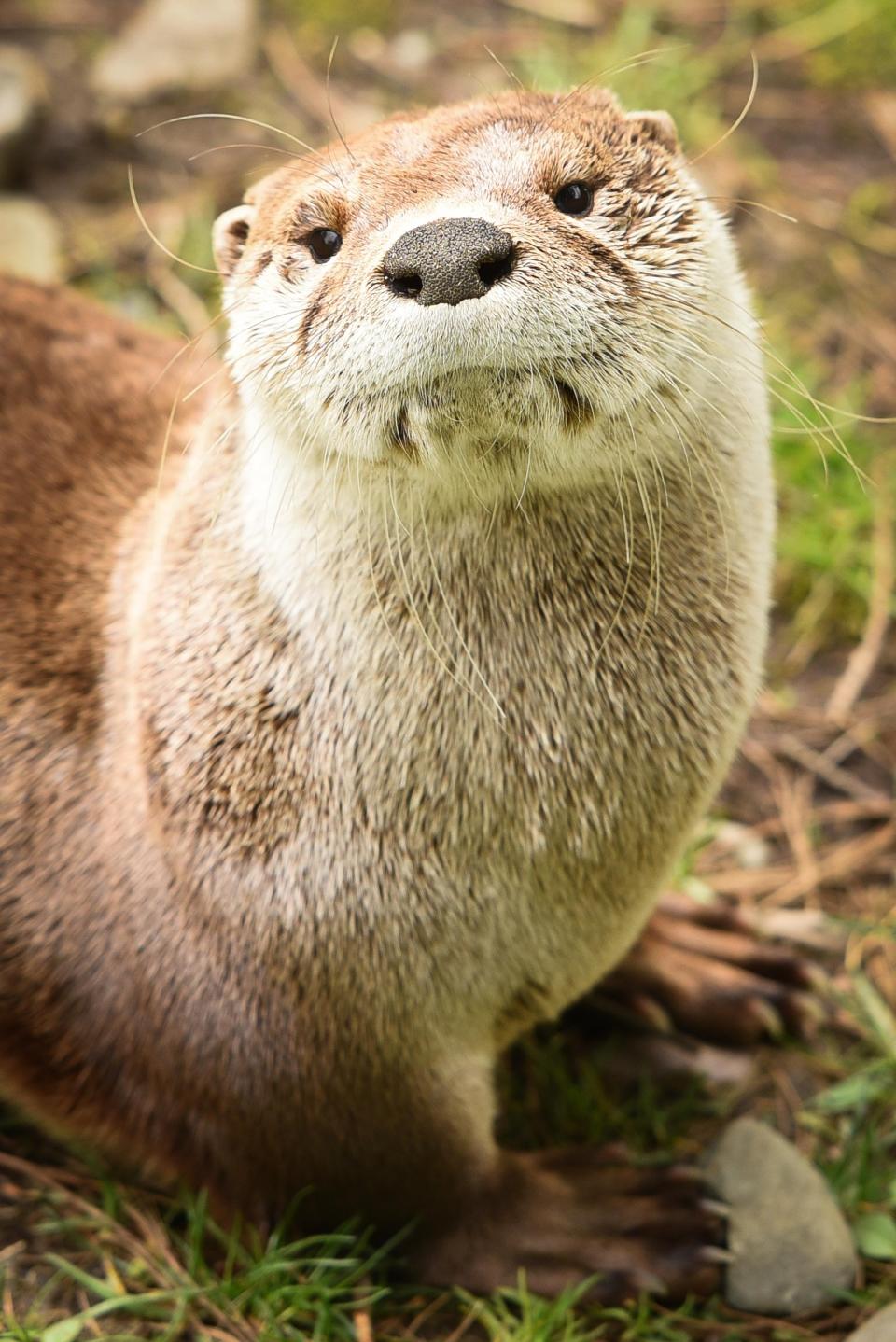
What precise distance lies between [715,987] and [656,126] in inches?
56.2

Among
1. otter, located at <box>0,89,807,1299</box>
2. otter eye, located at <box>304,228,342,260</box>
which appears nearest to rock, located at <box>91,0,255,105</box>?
otter, located at <box>0,89,807,1299</box>

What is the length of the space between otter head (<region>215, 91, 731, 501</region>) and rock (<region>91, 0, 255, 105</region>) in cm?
251

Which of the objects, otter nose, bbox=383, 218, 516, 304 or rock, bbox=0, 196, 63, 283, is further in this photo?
rock, bbox=0, 196, 63, 283

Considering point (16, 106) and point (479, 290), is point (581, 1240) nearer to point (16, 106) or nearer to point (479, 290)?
point (479, 290)

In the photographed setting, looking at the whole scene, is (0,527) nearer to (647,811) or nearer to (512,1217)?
(647,811)

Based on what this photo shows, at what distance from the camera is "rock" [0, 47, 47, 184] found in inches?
143

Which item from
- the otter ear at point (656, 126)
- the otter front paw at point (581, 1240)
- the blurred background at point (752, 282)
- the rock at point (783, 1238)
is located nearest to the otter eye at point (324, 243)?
the otter ear at point (656, 126)

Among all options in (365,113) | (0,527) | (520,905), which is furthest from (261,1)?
(520,905)

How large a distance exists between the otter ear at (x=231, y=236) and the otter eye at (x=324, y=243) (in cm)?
22

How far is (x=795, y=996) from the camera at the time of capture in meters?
2.46

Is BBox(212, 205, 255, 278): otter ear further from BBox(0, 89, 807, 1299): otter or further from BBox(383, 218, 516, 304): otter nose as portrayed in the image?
BBox(383, 218, 516, 304): otter nose

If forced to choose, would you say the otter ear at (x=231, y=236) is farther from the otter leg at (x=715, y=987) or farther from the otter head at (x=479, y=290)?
the otter leg at (x=715, y=987)

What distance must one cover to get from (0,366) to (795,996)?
1648mm

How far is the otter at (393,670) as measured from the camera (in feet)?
4.74
